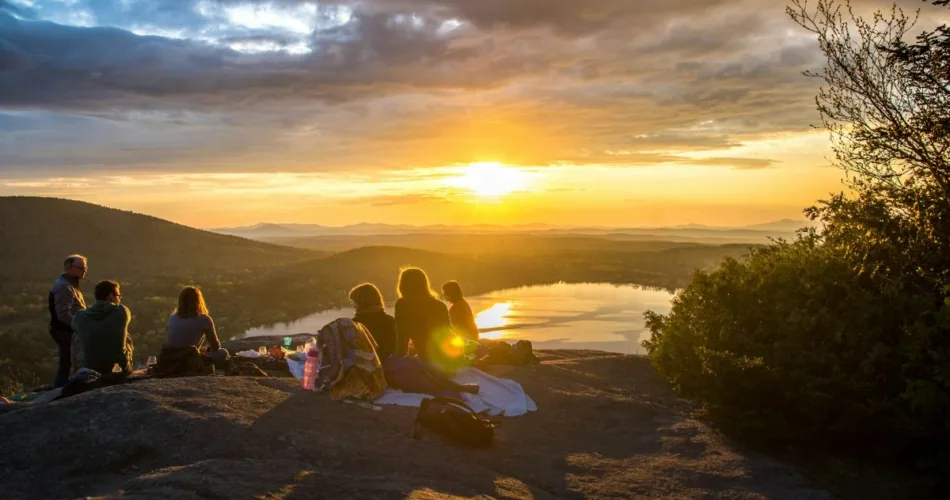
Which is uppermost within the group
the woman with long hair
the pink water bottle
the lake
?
the woman with long hair

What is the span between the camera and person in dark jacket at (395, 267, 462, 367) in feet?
35.7

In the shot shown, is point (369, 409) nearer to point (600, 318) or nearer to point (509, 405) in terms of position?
point (509, 405)

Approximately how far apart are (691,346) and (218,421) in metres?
8.58

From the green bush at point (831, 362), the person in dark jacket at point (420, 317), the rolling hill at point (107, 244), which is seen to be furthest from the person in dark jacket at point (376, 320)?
the rolling hill at point (107, 244)

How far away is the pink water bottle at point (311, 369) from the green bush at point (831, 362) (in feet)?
19.7

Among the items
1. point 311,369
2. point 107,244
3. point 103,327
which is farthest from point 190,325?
point 107,244

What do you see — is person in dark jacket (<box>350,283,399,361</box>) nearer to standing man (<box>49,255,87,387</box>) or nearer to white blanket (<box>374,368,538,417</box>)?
white blanket (<box>374,368,538,417</box>)

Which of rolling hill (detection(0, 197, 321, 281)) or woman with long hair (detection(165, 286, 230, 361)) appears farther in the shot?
rolling hill (detection(0, 197, 321, 281))

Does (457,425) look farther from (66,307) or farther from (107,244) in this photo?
(107,244)

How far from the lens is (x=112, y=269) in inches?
2237

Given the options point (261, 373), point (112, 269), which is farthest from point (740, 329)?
point (112, 269)

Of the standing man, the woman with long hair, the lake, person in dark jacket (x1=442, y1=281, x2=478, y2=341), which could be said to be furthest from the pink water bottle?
the lake

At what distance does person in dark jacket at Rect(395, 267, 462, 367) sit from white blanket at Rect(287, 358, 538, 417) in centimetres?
77

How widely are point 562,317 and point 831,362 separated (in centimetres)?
3478
